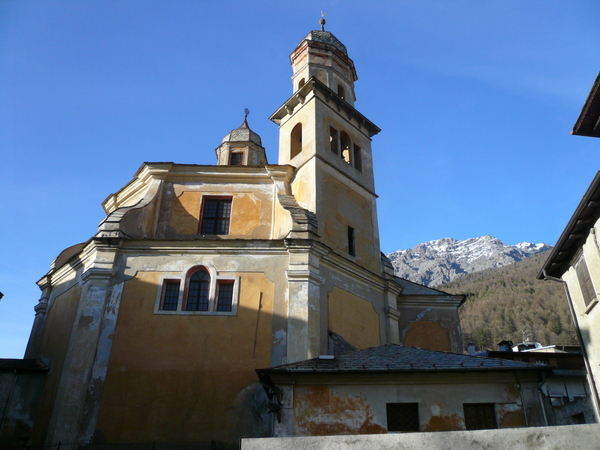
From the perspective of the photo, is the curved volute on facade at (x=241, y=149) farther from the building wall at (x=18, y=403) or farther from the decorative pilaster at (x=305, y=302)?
the building wall at (x=18, y=403)

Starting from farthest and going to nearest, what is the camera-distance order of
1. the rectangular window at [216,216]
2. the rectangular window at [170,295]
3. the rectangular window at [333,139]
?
the rectangular window at [333,139] < the rectangular window at [216,216] < the rectangular window at [170,295]

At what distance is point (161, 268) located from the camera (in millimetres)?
17469

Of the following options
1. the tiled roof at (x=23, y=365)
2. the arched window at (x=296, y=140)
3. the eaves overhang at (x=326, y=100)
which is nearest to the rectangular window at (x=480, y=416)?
the tiled roof at (x=23, y=365)

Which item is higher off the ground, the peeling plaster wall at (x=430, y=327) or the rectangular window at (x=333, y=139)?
Result: the rectangular window at (x=333, y=139)

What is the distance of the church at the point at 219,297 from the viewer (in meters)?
15.1

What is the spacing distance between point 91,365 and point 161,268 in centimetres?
379

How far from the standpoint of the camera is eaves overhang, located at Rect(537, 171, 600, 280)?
12012 millimetres

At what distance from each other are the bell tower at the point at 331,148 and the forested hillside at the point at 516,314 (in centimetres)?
4984

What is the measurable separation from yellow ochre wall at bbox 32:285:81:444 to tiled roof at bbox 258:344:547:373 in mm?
8571

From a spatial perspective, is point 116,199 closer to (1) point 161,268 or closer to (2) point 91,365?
(1) point 161,268

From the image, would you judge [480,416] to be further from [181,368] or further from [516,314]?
[516,314]

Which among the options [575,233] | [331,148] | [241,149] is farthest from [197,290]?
[241,149]

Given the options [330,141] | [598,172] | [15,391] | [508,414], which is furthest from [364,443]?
[330,141]

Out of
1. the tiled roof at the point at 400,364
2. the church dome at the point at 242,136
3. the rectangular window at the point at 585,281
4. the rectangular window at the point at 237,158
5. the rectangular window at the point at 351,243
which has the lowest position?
the tiled roof at the point at 400,364
